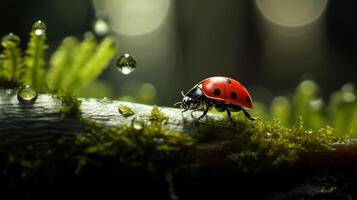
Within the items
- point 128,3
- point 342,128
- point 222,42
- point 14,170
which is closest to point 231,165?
point 14,170

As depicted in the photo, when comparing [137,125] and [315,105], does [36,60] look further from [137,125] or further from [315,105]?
[315,105]

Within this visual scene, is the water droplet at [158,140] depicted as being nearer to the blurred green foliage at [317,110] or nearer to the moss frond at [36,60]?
the moss frond at [36,60]

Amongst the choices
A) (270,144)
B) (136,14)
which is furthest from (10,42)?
(136,14)

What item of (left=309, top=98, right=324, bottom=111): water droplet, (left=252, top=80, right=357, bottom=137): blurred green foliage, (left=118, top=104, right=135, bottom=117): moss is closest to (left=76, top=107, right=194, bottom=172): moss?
(left=118, top=104, right=135, bottom=117): moss

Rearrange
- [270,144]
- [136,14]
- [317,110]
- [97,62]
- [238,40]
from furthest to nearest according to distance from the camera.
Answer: [136,14], [238,40], [317,110], [97,62], [270,144]

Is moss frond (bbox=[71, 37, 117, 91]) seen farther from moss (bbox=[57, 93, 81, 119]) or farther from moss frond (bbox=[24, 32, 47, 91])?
moss (bbox=[57, 93, 81, 119])

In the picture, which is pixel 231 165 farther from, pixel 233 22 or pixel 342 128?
pixel 233 22
